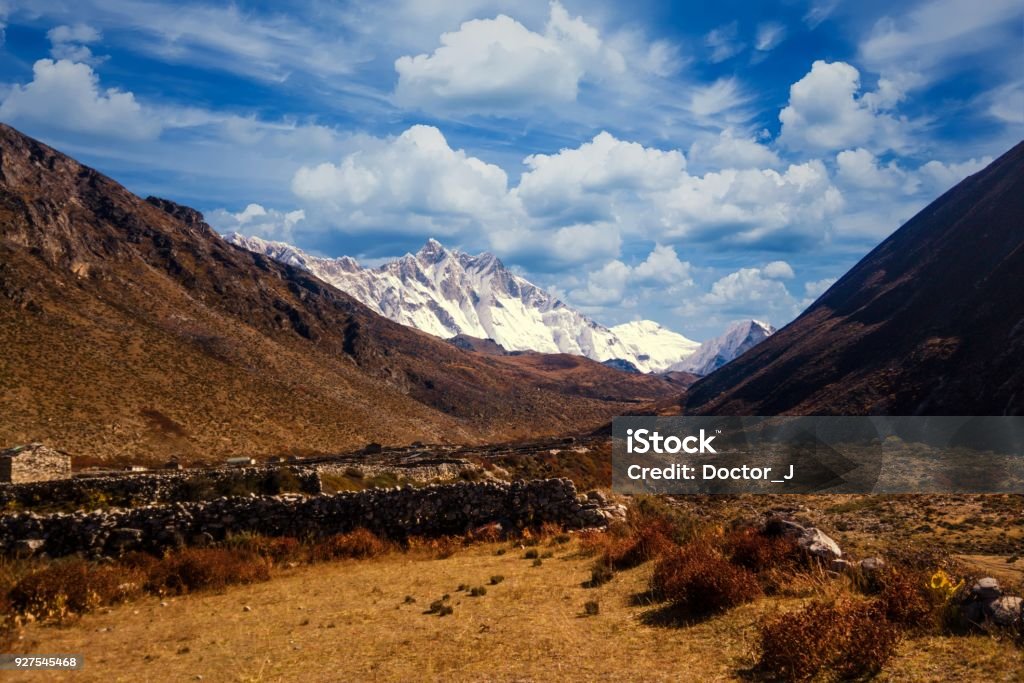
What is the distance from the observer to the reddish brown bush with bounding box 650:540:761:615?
35.3ft

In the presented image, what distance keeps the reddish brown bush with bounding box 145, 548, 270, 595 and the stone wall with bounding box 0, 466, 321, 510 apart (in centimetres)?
1005

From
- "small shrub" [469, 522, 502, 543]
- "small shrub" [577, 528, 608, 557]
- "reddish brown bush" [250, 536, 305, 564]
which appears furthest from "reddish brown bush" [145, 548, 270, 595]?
"small shrub" [577, 528, 608, 557]

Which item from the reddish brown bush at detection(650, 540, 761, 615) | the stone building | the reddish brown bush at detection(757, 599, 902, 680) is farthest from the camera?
the stone building

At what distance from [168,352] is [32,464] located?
157 feet

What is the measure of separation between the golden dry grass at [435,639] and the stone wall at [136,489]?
12.4 m

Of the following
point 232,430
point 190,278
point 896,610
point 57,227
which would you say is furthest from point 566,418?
point 896,610

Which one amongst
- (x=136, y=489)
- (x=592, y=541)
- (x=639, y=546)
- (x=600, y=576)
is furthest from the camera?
(x=136, y=489)

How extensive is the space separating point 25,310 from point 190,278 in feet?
162

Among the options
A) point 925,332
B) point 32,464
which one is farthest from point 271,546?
point 925,332

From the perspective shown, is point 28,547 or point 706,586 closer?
point 706,586

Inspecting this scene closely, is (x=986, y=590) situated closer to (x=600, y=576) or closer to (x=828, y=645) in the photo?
(x=828, y=645)

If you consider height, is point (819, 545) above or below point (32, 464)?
above

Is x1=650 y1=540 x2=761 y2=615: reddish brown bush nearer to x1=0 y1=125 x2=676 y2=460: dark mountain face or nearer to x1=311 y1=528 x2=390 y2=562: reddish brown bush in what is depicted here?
x1=311 y1=528 x2=390 y2=562: reddish brown bush

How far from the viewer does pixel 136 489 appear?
84.3ft
